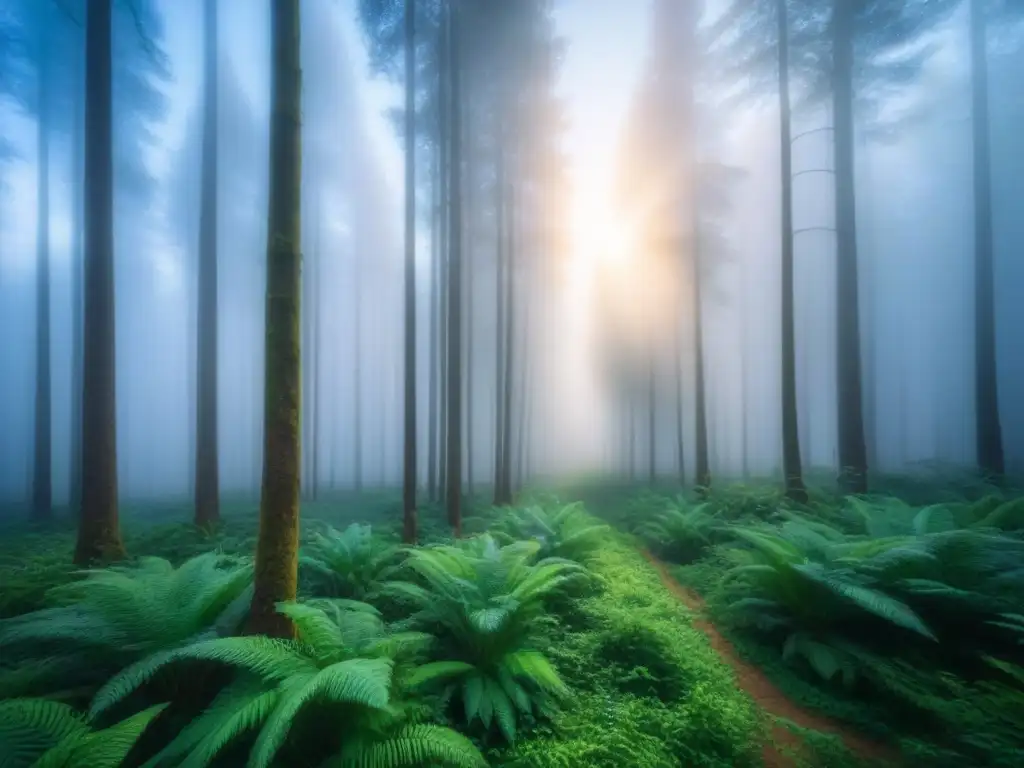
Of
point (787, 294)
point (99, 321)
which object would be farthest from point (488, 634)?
point (787, 294)

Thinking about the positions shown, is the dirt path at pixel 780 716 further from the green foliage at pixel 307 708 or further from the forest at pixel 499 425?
the green foliage at pixel 307 708

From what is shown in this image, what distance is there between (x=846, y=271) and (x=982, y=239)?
444 cm

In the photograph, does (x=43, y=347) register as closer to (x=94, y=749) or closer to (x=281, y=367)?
(x=281, y=367)

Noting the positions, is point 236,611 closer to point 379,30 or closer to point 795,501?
point 795,501

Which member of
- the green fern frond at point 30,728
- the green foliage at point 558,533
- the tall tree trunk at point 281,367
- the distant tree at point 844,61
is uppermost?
the distant tree at point 844,61


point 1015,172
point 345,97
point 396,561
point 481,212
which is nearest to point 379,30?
point 481,212

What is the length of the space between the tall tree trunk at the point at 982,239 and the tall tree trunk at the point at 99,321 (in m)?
18.7

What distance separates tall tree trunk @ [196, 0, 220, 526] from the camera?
29.8 ft

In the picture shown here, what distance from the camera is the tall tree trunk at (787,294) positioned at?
29.4 feet

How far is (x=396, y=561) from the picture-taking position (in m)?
6.70

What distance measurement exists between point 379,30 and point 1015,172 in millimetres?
32732

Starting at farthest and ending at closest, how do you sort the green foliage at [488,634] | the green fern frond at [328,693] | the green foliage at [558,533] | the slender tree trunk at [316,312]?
1. the slender tree trunk at [316,312]
2. the green foliage at [558,533]
3. the green foliage at [488,634]
4. the green fern frond at [328,693]

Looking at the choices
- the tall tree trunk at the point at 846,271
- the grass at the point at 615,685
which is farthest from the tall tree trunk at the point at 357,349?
the tall tree trunk at the point at 846,271

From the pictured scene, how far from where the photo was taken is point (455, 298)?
942cm
